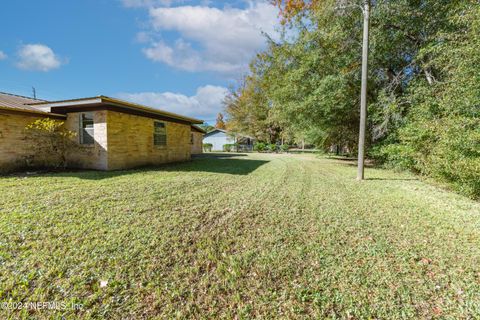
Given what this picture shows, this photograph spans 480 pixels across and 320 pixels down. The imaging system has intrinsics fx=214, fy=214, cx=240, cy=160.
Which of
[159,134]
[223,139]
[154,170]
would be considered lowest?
[154,170]

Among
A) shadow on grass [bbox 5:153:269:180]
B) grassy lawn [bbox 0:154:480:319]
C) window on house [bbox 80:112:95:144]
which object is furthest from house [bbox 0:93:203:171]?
grassy lawn [bbox 0:154:480:319]

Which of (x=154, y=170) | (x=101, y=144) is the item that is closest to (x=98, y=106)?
(x=101, y=144)

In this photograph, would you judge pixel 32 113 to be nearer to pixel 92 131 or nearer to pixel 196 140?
pixel 92 131

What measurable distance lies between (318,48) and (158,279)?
11.3 m

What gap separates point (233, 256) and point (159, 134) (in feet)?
29.0

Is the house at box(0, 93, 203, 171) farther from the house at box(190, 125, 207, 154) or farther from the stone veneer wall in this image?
the house at box(190, 125, 207, 154)

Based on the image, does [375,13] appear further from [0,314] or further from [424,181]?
[0,314]

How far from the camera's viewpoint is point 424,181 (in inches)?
298

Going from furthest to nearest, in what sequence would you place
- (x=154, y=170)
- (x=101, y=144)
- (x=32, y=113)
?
(x=154, y=170)
(x=101, y=144)
(x=32, y=113)

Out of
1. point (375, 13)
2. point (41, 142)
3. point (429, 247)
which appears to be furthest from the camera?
point (375, 13)

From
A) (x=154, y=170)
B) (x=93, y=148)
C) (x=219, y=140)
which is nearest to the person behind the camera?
(x=93, y=148)

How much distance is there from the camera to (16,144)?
7051 mm

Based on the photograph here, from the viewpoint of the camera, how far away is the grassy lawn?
6.41 feet

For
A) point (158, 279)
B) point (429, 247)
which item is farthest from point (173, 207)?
point (429, 247)
